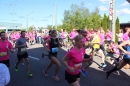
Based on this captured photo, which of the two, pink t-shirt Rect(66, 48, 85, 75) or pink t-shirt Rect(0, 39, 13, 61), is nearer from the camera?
pink t-shirt Rect(66, 48, 85, 75)

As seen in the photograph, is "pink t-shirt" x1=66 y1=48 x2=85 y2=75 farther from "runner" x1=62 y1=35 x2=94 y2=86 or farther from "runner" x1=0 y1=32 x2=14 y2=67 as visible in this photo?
"runner" x1=0 y1=32 x2=14 y2=67

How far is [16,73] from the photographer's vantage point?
8.45 metres

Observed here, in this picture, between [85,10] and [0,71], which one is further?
[85,10]

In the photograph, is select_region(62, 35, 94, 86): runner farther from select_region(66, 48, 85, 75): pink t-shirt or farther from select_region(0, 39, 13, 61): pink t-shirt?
select_region(0, 39, 13, 61): pink t-shirt

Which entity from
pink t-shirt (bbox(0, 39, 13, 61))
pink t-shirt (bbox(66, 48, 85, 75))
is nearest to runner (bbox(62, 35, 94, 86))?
pink t-shirt (bbox(66, 48, 85, 75))

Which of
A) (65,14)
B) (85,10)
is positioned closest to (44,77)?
(85,10)

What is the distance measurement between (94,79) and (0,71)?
5125 mm

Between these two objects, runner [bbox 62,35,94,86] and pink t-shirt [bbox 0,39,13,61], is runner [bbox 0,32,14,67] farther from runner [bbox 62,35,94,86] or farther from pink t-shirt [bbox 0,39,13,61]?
runner [bbox 62,35,94,86]

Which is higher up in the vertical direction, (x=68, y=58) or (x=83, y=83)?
(x=68, y=58)

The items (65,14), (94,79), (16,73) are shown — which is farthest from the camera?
(65,14)

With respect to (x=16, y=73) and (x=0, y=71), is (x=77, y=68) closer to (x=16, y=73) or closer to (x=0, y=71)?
(x=0, y=71)

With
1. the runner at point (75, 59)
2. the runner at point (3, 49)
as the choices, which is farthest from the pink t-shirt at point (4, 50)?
the runner at point (75, 59)

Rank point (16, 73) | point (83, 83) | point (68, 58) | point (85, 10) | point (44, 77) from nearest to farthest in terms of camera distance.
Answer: point (68, 58), point (83, 83), point (44, 77), point (16, 73), point (85, 10)

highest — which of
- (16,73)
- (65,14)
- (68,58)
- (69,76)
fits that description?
(65,14)
